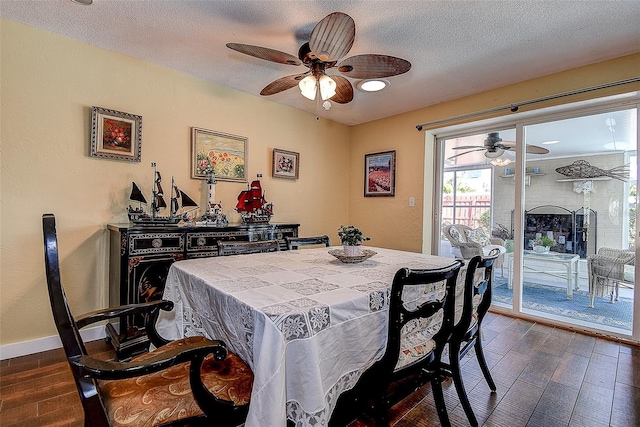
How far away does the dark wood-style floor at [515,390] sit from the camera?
62.1 inches

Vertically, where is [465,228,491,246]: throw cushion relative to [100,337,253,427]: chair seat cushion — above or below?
above

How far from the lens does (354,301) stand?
3.74 ft

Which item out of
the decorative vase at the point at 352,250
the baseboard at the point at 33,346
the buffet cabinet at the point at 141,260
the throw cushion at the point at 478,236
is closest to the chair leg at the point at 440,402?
the decorative vase at the point at 352,250

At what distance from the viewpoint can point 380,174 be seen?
4148 millimetres

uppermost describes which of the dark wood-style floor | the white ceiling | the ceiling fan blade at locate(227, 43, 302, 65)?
the white ceiling

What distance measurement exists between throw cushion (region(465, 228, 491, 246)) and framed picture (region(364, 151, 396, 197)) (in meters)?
1.04

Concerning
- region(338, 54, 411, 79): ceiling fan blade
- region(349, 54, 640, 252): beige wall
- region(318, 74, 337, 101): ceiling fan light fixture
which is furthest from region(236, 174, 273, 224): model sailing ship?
region(349, 54, 640, 252): beige wall

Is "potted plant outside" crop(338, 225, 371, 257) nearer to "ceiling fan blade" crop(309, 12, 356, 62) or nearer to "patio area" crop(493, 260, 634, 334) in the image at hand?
"ceiling fan blade" crop(309, 12, 356, 62)

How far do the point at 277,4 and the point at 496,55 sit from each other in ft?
5.82

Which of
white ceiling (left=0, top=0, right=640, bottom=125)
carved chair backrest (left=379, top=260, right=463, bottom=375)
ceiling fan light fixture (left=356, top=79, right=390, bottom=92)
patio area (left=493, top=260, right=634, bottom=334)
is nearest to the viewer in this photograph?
carved chair backrest (left=379, top=260, right=463, bottom=375)

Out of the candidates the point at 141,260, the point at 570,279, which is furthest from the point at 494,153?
the point at 141,260

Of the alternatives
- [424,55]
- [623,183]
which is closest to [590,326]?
[623,183]

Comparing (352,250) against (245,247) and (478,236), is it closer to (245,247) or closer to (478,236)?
(245,247)

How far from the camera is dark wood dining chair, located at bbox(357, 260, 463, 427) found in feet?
3.87
